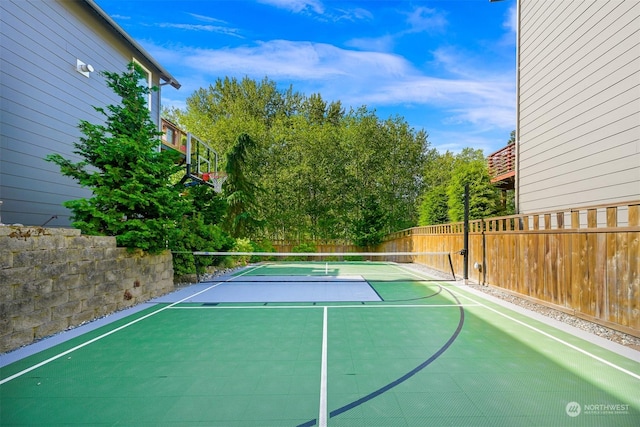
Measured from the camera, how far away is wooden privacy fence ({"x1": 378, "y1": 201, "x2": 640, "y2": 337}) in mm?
3707

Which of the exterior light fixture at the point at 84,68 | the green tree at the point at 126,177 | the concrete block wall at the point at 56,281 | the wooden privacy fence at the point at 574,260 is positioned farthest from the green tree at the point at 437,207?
the exterior light fixture at the point at 84,68

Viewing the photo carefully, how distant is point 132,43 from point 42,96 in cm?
316

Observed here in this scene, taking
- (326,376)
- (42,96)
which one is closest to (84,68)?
(42,96)

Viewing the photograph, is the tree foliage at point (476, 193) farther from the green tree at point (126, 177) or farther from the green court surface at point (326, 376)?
the green tree at point (126, 177)

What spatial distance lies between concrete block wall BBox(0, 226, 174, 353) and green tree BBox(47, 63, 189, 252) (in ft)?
1.47

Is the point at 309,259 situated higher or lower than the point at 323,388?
lower

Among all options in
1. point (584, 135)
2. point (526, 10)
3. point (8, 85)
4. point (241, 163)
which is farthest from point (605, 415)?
point (241, 163)

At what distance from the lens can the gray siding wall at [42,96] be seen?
543 centimetres

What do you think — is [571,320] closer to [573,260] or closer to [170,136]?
[573,260]

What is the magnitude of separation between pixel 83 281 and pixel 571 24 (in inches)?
374

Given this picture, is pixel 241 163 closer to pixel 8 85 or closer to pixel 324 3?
pixel 324 3

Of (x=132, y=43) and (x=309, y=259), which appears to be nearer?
(x=132, y=43)

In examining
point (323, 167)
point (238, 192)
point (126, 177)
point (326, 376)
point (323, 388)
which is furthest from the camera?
point (323, 167)

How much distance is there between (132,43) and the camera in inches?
328
